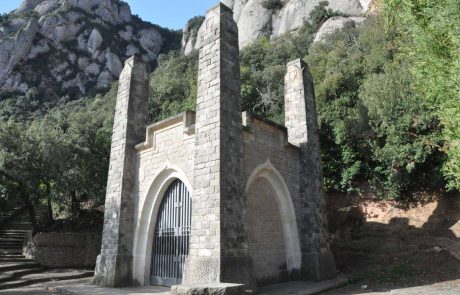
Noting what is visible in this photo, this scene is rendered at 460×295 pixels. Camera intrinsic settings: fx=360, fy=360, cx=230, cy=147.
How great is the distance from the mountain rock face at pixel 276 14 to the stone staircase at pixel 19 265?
33.9 metres

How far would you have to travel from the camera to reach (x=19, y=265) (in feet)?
45.1

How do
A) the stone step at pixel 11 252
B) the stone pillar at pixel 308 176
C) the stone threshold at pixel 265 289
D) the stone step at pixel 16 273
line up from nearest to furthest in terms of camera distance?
1. the stone threshold at pixel 265 289
2. the stone pillar at pixel 308 176
3. the stone step at pixel 16 273
4. the stone step at pixel 11 252

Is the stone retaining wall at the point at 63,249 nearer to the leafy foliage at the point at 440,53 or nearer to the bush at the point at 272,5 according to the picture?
the leafy foliage at the point at 440,53

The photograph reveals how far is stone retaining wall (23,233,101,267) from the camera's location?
1539 cm

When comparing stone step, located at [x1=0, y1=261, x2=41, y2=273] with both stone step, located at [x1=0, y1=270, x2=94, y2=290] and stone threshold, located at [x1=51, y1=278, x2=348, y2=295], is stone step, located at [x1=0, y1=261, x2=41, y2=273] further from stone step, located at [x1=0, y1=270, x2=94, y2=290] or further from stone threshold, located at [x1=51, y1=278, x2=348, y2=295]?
stone threshold, located at [x1=51, y1=278, x2=348, y2=295]

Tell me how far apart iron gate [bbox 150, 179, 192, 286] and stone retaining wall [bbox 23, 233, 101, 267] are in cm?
745

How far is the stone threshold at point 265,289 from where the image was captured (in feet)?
28.5

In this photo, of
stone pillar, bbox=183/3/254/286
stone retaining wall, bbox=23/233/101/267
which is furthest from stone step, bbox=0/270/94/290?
stone pillar, bbox=183/3/254/286

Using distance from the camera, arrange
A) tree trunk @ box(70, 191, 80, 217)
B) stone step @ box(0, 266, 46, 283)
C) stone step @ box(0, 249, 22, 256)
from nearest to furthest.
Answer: stone step @ box(0, 266, 46, 283) → stone step @ box(0, 249, 22, 256) → tree trunk @ box(70, 191, 80, 217)

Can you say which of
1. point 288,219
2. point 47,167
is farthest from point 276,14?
point 288,219

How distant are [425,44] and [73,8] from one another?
226 feet

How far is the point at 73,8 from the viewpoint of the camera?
63.9 m

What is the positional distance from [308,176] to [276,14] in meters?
42.4

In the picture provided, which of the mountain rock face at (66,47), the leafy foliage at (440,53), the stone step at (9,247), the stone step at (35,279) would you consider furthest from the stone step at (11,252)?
the mountain rock face at (66,47)
